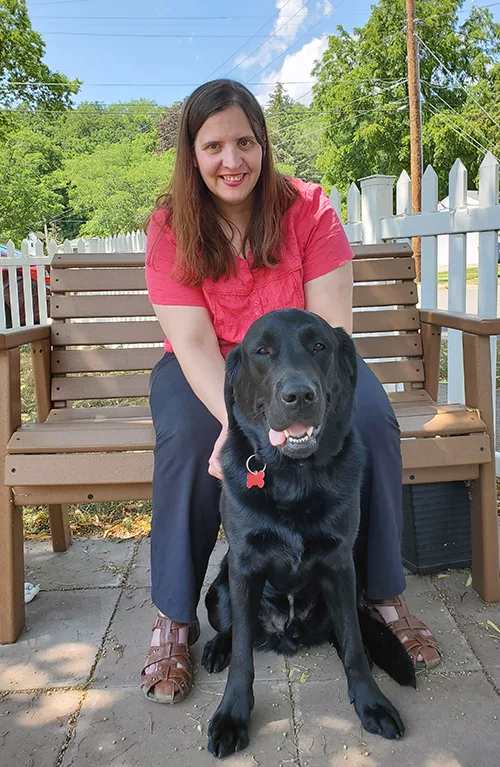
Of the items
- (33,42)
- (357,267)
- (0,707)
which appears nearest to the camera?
(0,707)

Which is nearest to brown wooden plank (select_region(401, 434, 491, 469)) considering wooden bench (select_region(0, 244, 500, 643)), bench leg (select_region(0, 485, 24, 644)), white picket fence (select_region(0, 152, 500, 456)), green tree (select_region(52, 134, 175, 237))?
wooden bench (select_region(0, 244, 500, 643))

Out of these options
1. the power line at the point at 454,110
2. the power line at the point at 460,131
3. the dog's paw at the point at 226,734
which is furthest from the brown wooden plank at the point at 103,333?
the power line at the point at 454,110

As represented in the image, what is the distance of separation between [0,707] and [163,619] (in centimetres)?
56

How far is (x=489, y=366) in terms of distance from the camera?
2393 mm

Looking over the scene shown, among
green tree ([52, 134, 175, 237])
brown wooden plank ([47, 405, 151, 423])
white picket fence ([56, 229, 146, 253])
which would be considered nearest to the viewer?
brown wooden plank ([47, 405, 151, 423])

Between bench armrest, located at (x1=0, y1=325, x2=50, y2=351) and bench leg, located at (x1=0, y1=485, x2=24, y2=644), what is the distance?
1.68 feet

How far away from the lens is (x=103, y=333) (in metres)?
3.02

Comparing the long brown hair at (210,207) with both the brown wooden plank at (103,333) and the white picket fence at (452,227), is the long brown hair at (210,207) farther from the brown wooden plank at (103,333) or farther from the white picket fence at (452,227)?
the white picket fence at (452,227)

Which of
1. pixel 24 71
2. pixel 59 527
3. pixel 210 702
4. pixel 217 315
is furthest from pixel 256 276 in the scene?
pixel 24 71

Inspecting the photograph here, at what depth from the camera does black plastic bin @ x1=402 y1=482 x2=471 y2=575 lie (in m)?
2.53

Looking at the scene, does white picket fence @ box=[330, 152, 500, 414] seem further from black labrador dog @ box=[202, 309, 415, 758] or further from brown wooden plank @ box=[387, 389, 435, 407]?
black labrador dog @ box=[202, 309, 415, 758]

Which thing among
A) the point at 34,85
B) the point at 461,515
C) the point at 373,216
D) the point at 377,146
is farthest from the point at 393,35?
the point at 461,515

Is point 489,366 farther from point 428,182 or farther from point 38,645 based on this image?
point 38,645

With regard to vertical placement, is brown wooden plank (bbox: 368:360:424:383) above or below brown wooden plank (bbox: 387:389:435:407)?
above
